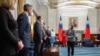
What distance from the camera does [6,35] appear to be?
3262 mm

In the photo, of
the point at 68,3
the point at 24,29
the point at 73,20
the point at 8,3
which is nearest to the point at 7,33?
the point at 8,3

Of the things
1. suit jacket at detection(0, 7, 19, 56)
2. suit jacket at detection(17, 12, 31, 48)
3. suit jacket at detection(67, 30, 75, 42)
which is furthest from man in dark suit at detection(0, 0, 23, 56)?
suit jacket at detection(67, 30, 75, 42)

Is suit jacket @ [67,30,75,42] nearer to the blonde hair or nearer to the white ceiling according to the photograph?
the blonde hair

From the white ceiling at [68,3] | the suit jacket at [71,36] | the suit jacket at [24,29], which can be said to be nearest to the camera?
the suit jacket at [24,29]

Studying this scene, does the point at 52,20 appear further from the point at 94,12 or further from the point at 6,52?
the point at 6,52

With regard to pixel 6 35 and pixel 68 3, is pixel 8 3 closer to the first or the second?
pixel 6 35

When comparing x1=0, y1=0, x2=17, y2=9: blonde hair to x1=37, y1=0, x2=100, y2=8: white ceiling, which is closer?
x1=0, y1=0, x2=17, y2=9: blonde hair

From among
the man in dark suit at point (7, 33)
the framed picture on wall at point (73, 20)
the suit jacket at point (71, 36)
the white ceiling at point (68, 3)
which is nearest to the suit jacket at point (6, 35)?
the man in dark suit at point (7, 33)

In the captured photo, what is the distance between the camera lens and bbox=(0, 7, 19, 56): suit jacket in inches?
128

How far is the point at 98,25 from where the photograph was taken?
98.6ft

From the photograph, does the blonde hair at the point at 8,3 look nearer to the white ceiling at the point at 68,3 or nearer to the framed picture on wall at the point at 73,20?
the white ceiling at the point at 68,3

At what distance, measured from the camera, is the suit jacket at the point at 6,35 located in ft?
10.7

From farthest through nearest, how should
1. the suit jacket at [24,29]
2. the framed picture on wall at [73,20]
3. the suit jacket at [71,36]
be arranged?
1. the framed picture on wall at [73,20]
2. the suit jacket at [71,36]
3. the suit jacket at [24,29]

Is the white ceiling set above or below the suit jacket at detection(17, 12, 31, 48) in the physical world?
above
